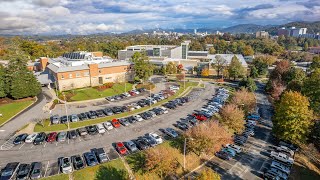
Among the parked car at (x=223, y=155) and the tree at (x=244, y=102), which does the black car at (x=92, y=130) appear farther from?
the tree at (x=244, y=102)

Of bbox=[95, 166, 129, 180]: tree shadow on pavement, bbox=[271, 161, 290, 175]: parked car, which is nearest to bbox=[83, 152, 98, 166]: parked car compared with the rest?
A: bbox=[95, 166, 129, 180]: tree shadow on pavement

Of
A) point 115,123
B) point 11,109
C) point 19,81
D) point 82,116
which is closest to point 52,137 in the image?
point 82,116

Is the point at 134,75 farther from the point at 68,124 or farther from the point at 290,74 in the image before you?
the point at 290,74

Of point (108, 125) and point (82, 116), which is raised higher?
point (82, 116)

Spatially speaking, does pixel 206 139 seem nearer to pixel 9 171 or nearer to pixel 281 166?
pixel 281 166

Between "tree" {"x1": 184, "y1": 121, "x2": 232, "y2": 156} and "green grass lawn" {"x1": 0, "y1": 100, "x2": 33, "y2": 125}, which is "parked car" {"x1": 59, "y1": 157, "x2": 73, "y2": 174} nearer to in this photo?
"tree" {"x1": 184, "y1": 121, "x2": 232, "y2": 156}
